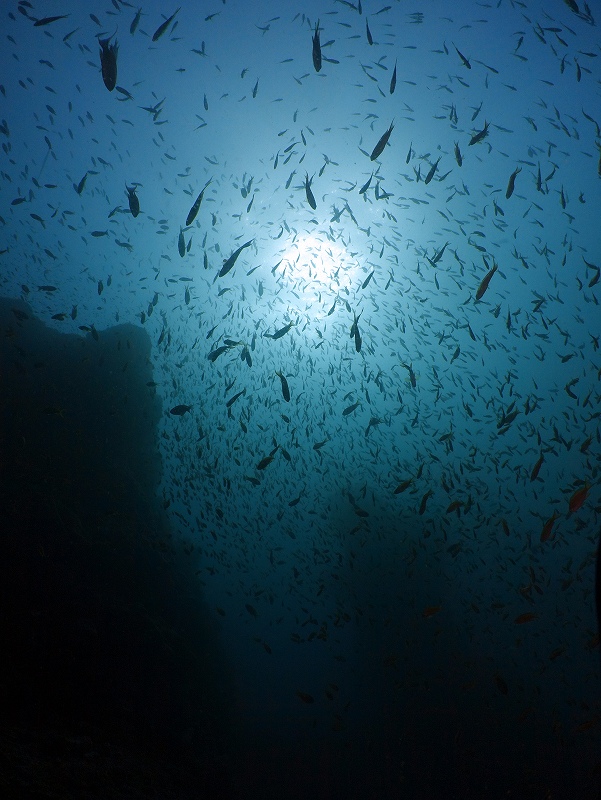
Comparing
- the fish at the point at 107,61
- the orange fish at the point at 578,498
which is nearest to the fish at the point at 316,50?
the fish at the point at 107,61

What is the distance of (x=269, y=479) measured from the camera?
160ft

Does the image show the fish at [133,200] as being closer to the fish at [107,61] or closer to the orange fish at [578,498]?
the fish at [107,61]

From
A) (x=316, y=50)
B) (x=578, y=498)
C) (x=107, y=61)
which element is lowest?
(x=578, y=498)

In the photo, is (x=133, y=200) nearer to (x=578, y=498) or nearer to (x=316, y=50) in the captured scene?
(x=316, y=50)

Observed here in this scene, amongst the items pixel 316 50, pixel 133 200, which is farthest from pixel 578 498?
pixel 133 200

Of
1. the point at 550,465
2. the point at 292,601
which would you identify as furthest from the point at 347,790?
the point at 550,465

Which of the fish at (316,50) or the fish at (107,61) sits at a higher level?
the fish at (316,50)

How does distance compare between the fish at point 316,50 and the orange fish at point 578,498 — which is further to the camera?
the orange fish at point 578,498

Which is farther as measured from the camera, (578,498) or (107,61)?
(578,498)

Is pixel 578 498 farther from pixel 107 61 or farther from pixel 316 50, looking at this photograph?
pixel 107 61

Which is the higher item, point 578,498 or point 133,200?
point 133,200

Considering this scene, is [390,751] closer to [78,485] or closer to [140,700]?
[140,700]

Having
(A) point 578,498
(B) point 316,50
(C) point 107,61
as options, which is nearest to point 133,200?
(C) point 107,61

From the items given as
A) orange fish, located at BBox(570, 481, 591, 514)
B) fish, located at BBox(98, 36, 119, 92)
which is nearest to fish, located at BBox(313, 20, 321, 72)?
fish, located at BBox(98, 36, 119, 92)
